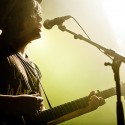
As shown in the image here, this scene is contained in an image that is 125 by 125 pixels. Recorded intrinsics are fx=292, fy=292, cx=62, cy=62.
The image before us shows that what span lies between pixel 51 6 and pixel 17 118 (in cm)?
381

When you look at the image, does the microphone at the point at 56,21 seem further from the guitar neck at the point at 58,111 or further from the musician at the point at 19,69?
the guitar neck at the point at 58,111

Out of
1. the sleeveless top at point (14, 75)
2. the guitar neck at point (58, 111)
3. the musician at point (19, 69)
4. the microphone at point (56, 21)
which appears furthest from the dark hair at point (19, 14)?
the guitar neck at point (58, 111)

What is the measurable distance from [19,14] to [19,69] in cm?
69

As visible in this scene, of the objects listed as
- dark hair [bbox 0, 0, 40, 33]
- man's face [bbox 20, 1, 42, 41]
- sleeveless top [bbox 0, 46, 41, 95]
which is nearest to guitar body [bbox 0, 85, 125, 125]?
sleeveless top [bbox 0, 46, 41, 95]

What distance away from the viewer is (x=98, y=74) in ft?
21.9

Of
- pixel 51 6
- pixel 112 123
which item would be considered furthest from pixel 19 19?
pixel 112 123

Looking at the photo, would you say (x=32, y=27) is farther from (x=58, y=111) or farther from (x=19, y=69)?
(x=58, y=111)

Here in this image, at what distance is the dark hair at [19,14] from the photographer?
3.13 metres

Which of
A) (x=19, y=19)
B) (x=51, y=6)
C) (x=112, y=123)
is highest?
(x=51, y=6)

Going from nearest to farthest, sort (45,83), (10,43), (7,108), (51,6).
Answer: (7,108) < (10,43) < (51,6) < (45,83)

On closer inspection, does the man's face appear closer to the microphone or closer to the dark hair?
the dark hair

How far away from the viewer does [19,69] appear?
2867mm

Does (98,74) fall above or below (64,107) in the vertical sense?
above

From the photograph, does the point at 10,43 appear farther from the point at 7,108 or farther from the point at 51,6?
the point at 51,6
